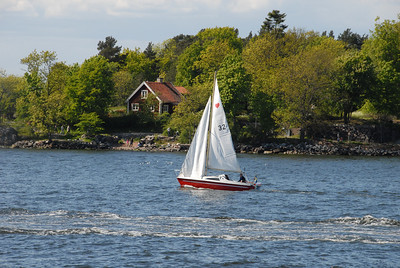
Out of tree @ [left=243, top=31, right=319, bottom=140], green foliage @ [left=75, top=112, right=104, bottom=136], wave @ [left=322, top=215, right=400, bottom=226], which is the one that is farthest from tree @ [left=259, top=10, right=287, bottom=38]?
wave @ [left=322, top=215, right=400, bottom=226]

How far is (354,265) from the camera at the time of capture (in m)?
26.7

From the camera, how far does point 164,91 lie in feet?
402

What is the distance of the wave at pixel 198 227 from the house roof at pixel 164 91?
8199 centimetres

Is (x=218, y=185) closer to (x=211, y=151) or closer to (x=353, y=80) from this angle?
(x=211, y=151)

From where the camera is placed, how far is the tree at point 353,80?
341 feet

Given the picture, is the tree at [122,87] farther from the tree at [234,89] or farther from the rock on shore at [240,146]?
the tree at [234,89]

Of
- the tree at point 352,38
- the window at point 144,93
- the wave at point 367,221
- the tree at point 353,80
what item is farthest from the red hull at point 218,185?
the tree at point 352,38

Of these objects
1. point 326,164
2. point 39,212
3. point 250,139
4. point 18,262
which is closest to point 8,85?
point 250,139

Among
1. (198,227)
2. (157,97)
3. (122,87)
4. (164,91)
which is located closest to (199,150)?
(198,227)

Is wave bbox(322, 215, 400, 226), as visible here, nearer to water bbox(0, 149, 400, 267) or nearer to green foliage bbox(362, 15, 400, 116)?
water bbox(0, 149, 400, 267)

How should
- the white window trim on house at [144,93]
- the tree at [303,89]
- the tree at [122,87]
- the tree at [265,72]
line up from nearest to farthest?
the tree at [303,89], the tree at [265,72], the white window trim on house at [144,93], the tree at [122,87]

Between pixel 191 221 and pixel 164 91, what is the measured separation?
8824 cm

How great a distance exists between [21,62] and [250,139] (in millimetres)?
48211

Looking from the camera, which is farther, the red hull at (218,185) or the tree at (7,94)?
the tree at (7,94)
